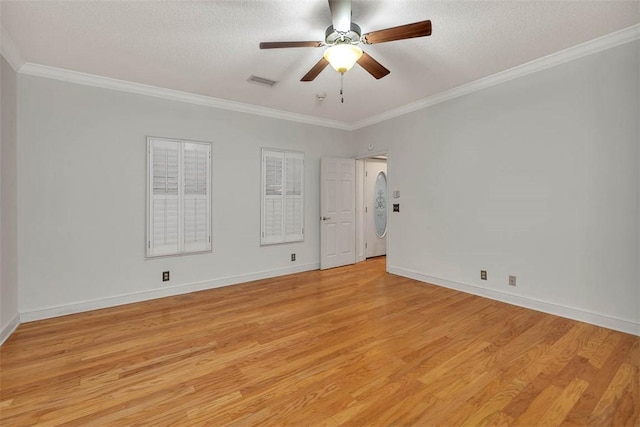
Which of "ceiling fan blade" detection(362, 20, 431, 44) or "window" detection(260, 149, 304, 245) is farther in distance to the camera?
"window" detection(260, 149, 304, 245)

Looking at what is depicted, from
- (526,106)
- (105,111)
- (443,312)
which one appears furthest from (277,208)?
(526,106)

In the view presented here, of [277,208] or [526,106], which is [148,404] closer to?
[277,208]

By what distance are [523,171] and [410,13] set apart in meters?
2.20

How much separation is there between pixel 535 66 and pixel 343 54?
2.40 meters

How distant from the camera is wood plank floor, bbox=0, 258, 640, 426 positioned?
173 centimetres

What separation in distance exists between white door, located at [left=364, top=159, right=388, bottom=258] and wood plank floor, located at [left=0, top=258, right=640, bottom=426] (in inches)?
115

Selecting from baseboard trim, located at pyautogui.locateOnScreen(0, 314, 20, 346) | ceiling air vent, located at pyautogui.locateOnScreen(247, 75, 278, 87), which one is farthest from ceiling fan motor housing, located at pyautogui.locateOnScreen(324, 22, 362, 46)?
baseboard trim, located at pyautogui.locateOnScreen(0, 314, 20, 346)

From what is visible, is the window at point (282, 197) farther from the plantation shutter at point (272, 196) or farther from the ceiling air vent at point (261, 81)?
the ceiling air vent at point (261, 81)

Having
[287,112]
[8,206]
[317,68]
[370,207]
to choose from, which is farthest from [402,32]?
[370,207]

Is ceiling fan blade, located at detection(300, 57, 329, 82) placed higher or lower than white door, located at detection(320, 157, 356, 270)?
higher

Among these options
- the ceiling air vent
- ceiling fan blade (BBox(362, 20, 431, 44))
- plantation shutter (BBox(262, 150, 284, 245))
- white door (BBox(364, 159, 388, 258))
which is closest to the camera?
ceiling fan blade (BBox(362, 20, 431, 44))

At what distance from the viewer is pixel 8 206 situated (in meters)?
2.80

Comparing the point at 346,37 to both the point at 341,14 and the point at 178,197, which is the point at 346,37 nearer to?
the point at 341,14

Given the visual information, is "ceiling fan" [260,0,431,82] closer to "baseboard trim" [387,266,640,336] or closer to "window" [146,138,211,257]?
"window" [146,138,211,257]
